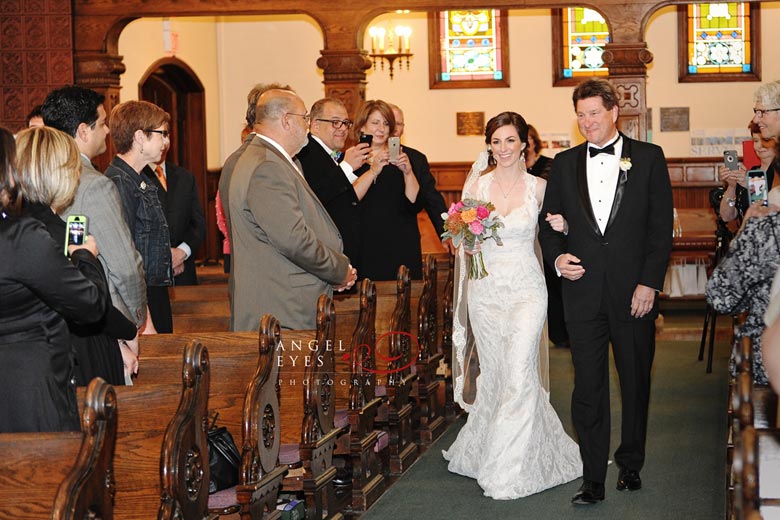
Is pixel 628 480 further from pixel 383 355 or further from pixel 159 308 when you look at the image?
pixel 159 308

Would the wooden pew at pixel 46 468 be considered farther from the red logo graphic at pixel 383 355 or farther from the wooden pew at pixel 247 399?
the red logo graphic at pixel 383 355

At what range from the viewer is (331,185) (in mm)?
6793

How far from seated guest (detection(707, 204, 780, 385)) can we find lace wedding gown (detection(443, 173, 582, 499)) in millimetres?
1365

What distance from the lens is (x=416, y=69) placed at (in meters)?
17.2

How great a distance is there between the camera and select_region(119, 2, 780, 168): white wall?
16.5 metres

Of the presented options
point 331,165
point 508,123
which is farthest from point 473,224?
point 331,165

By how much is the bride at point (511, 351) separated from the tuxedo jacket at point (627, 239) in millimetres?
502

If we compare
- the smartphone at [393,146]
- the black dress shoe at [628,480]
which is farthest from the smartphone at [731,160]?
the black dress shoe at [628,480]

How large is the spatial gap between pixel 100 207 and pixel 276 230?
100 centimetres

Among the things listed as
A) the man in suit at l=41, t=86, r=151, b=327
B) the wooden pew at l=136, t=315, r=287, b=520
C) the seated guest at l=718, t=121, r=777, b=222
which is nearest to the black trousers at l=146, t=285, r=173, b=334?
the wooden pew at l=136, t=315, r=287, b=520

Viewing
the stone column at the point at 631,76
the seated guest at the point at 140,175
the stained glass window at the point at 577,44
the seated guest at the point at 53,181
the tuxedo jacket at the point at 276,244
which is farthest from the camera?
the stained glass window at the point at 577,44

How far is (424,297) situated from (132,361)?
9.83 ft

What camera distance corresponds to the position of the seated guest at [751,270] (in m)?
4.47

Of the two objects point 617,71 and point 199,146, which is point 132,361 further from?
point 199,146
